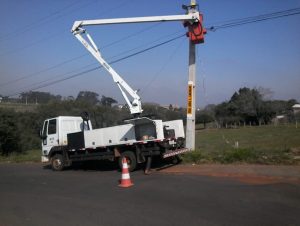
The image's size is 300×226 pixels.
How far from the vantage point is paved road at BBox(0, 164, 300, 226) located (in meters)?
7.23

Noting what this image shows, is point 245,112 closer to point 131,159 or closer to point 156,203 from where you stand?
point 131,159

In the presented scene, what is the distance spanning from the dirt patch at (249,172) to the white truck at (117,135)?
37.4 inches

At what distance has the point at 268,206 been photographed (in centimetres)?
778

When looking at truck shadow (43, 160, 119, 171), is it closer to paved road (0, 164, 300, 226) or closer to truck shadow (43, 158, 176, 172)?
truck shadow (43, 158, 176, 172)

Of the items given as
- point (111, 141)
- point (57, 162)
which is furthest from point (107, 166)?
point (111, 141)

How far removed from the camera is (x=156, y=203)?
873cm

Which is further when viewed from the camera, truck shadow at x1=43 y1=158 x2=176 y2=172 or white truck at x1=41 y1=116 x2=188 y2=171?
truck shadow at x1=43 y1=158 x2=176 y2=172

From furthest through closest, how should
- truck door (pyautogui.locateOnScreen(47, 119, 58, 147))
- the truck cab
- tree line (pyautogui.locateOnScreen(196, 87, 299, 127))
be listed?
tree line (pyautogui.locateOnScreen(196, 87, 299, 127)) → truck door (pyautogui.locateOnScreen(47, 119, 58, 147)) → the truck cab

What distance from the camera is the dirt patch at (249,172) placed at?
11.1 meters

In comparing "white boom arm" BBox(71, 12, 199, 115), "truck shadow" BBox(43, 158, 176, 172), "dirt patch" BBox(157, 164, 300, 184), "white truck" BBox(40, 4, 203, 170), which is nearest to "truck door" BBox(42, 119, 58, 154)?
"white truck" BBox(40, 4, 203, 170)

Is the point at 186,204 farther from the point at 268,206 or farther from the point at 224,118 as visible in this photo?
the point at 224,118

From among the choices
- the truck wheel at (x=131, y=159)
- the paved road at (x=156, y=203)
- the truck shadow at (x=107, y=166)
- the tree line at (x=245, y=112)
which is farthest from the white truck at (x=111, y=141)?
the tree line at (x=245, y=112)

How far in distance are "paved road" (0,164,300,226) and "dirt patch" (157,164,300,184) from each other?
0.57 meters

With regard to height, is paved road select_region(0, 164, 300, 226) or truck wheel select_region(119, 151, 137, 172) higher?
truck wheel select_region(119, 151, 137, 172)
